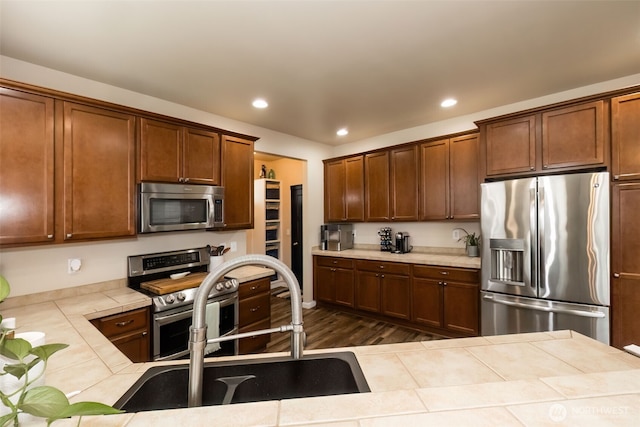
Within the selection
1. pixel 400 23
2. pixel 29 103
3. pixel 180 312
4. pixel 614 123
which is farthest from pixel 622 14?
pixel 29 103

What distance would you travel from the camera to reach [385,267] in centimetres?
369

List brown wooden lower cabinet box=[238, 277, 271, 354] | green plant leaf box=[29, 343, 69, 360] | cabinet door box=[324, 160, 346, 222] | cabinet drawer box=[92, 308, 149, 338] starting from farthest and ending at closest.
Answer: cabinet door box=[324, 160, 346, 222]
brown wooden lower cabinet box=[238, 277, 271, 354]
cabinet drawer box=[92, 308, 149, 338]
green plant leaf box=[29, 343, 69, 360]

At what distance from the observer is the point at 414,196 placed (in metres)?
3.70

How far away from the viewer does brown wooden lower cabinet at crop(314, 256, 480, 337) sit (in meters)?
3.06

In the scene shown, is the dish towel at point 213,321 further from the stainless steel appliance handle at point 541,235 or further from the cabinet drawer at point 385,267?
the stainless steel appliance handle at point 541,235

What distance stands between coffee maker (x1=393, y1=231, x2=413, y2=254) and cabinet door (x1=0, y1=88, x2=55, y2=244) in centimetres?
365

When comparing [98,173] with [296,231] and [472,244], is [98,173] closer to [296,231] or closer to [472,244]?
[296,231]

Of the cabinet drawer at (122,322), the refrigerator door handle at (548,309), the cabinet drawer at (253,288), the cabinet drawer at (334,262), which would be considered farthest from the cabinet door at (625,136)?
the cabinet drawer at (122,322)

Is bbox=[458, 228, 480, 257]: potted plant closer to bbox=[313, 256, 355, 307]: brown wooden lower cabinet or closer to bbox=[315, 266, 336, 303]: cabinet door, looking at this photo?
bbox=[313, 256, 355, 307]: brown wooden lower cabinet

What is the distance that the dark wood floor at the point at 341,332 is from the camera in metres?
3.17

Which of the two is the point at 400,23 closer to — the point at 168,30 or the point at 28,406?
the point at 168,30

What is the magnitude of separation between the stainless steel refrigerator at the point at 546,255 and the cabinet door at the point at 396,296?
90 cm

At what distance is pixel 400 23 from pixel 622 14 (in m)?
1.37

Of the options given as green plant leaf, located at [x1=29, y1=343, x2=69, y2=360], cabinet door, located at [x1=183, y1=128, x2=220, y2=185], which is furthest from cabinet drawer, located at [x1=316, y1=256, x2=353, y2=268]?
green plant leaf, located at [x1=29, y1=343, x2=69, y2=360]
